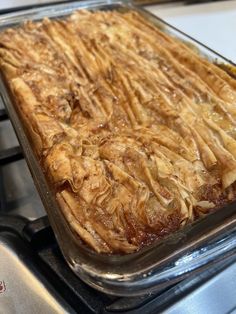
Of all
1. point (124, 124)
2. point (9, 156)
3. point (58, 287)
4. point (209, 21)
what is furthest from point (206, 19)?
point (58, 287)

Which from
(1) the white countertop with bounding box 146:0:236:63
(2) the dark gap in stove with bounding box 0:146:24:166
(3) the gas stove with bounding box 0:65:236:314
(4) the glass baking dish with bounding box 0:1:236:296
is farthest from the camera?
(1) the white countertop with bounding box 146:0:236:63

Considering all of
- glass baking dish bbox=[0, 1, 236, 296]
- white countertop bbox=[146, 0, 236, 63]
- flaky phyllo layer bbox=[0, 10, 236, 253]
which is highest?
white countertop bbox=[146, 0, 236, 63]

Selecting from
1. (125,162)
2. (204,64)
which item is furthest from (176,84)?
(125,162)

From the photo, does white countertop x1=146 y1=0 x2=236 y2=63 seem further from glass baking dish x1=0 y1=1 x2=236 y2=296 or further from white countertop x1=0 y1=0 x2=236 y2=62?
glass baking dish x1=0 y1=1 x2=236 y2=296

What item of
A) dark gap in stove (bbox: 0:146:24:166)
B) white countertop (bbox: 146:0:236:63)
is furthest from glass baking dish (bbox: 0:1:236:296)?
white countertop (bbox: 146:0:236:63)

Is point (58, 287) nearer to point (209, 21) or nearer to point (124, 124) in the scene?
point (124, 124)

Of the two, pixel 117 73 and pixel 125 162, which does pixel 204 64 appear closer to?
pixel 117 73

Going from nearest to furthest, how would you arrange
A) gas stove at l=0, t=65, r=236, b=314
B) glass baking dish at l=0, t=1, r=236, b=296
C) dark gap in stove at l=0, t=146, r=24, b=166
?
glass baking dish at l=0, t=1, r=236, b=296 < gas stove at l=0, t=65, r=236, b=314 < dark gap in stove at l=0, t=146, r=24, b=166
